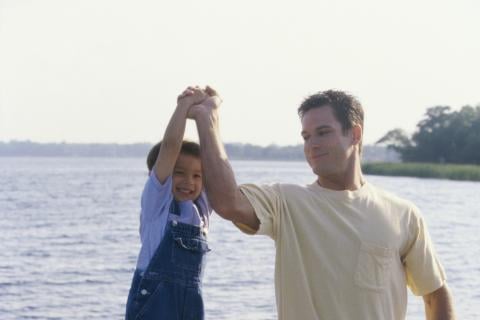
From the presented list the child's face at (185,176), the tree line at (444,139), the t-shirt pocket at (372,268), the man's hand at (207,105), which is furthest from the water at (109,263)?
the tree line at (444,139)

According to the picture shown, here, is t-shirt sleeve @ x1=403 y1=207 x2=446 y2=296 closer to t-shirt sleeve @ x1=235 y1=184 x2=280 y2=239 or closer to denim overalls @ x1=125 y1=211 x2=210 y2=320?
t-shirt sleeve @ x1=235 y1=184 x2=280 y2=239

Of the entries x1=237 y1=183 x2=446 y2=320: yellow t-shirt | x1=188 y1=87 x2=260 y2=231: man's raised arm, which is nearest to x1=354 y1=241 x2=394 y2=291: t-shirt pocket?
x1=237 y1=183 x2=446 y2=320: yellow t-shirt

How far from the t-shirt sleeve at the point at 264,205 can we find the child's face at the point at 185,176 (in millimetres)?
441

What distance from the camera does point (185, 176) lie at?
10.8 feet

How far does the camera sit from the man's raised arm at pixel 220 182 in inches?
109

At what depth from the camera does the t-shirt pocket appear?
2.97m

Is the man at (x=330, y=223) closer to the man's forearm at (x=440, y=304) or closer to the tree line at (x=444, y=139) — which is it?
the man's forearm at (x=440, y=304)

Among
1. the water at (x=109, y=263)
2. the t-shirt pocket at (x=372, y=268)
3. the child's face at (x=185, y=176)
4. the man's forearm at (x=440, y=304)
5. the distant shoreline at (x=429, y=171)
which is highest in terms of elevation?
the child's face at (x=185, y=176)

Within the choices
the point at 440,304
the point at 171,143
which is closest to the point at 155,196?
the point at 171,143

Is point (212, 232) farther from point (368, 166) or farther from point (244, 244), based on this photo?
point (368, 166)

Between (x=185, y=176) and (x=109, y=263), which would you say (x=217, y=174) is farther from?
(x=109, y=263)

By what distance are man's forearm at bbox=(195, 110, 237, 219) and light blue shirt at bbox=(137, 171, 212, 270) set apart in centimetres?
44

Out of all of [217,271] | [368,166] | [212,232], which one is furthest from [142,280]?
[368,166]

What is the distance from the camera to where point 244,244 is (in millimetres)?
20719
